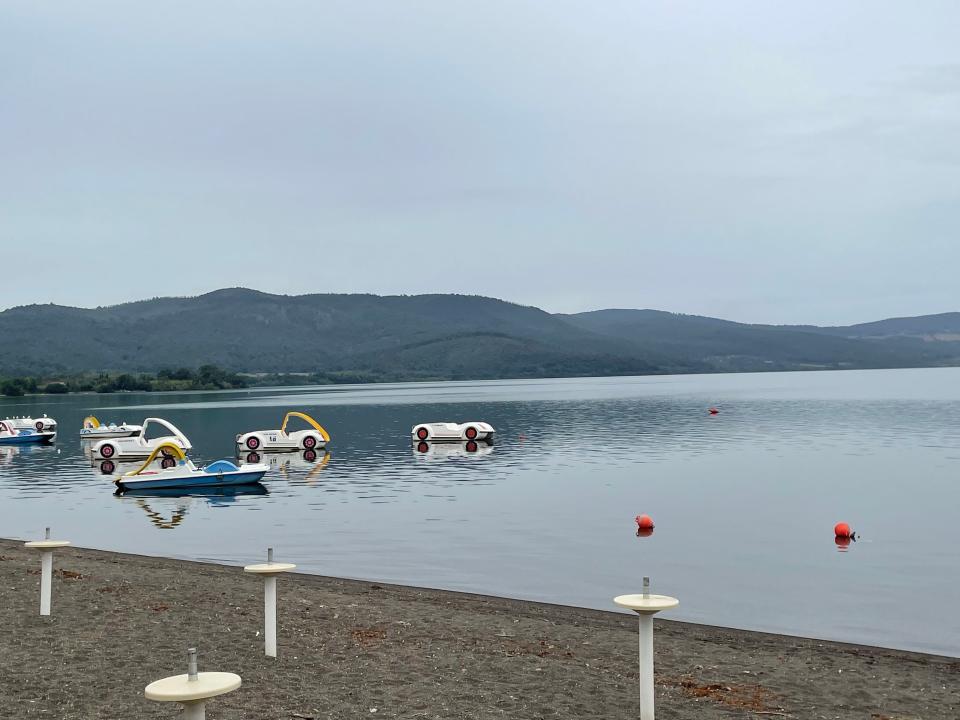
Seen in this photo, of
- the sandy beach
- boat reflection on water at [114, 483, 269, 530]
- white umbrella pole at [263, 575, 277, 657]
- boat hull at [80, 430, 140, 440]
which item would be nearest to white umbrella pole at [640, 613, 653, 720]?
the sandy beach

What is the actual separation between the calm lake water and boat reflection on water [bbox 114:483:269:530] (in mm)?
356

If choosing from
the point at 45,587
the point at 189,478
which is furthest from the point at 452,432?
the point at 45,587

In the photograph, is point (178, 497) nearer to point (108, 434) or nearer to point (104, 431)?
point (104, 431)

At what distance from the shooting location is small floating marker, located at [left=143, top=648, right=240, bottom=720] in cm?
923

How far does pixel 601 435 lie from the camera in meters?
95.0

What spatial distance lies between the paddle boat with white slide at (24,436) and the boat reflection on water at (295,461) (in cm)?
2990

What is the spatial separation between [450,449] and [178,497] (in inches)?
1297

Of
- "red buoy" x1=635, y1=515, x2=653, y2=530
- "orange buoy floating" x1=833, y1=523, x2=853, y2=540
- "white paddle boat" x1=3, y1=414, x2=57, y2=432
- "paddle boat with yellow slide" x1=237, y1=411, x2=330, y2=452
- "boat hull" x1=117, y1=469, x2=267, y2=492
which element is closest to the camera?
"orange buoy floating" x1=833, y1=523, x2=853, y2=540

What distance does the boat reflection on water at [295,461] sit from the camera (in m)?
64.8

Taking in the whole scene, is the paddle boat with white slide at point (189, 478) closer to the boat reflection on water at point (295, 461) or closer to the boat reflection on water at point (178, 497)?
the boat reflection on water at point (178, 497)

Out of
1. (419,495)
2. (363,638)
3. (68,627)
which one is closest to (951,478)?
(419,495)

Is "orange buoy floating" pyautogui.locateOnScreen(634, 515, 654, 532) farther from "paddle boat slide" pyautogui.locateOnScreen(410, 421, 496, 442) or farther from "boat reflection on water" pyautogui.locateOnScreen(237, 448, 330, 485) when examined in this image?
"paddle boat slide" pyautogui.locateOnScreen(410, 421, 496, 442)

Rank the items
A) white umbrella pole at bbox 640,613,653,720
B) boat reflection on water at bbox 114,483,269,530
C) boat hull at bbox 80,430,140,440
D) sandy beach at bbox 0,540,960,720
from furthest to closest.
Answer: boat hull at bbox 80,430,140,440, boat reflection on water at bbox 114,483,269,530, sandy beach at bbox 0,540,960,720, white umbrella pole at bbox 640,613,653,720

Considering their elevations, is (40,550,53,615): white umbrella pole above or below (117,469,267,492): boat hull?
above
